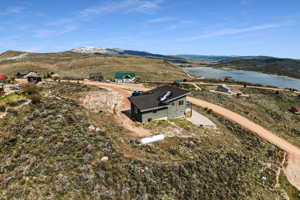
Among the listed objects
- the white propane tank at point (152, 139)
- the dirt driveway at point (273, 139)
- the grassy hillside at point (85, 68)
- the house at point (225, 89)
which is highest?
the grassy hillside at point (85, 68)

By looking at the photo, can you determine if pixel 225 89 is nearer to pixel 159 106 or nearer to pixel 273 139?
pixel 273 139

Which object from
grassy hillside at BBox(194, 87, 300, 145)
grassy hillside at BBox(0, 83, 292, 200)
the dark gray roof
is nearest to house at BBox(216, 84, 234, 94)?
grassy hillside at BBox(194, 87, 300, 145)

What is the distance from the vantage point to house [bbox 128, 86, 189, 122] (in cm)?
3089

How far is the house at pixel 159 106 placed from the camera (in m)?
30.9

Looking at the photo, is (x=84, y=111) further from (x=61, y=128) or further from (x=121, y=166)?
(x=121, y=166)

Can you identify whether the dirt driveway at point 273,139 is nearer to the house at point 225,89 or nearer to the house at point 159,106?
the house at point 159,106

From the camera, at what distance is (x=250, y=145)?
31453 mm

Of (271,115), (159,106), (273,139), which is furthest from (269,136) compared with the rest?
(159,106)

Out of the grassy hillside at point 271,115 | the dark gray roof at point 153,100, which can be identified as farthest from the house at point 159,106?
the grassy hillside at point 271,115

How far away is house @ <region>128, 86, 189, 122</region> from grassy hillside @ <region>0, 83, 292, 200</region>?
2648 millimetres

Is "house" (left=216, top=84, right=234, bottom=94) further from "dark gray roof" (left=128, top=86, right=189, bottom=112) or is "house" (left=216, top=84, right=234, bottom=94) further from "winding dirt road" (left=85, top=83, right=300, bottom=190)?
"dark gray roof" (left=128, top=86, right=189, bottom=112)

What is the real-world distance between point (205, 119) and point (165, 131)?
1293 centimetres

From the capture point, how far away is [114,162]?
64.5 feet

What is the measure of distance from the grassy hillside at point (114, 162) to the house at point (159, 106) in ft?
8.69
